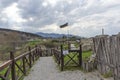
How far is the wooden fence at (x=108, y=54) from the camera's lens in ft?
28.8

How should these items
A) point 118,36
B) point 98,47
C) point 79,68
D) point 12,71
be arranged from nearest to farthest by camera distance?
point 118,36 → point 12,71 → point 98,47 → point 79,68

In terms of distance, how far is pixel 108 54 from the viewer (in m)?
10.1

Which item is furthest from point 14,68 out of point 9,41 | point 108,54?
point 9,41

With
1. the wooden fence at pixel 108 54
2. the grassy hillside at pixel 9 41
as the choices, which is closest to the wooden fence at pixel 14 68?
the grassy hillside at pixel 9 41

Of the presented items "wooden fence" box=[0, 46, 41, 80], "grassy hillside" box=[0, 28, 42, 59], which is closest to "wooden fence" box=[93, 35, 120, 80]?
"wooden fence" box=[0, 46, 41, 80]

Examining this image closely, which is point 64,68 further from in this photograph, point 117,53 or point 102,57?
point 117,53

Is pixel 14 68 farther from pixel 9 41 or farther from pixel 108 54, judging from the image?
pixel 9 41

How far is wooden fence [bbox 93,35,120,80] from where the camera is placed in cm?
879

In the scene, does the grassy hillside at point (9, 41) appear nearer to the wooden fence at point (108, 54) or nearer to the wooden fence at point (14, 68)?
the wooden fence at point (14, 68)

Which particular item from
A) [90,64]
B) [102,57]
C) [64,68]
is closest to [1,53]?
[64,68]

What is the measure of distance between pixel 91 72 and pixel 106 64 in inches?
96.9

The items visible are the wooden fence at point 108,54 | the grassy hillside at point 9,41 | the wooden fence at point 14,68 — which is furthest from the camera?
the grassy hillside at point 9,41

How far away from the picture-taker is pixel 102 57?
37.4 ft

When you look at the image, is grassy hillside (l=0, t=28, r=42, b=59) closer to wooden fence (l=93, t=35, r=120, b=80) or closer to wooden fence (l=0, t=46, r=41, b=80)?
wooden fence (l=0, t=46, r=41, b=80)
